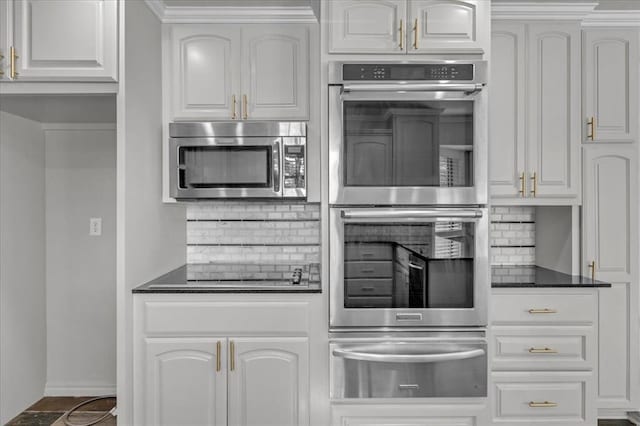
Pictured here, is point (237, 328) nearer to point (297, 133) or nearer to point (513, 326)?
point (297, 133)

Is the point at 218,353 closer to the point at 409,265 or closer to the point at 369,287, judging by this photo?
the point at 369,287

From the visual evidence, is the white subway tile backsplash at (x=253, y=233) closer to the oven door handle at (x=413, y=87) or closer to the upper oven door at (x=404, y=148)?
the upper oven door at (x=404, y=148)

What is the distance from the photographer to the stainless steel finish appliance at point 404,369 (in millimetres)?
2064

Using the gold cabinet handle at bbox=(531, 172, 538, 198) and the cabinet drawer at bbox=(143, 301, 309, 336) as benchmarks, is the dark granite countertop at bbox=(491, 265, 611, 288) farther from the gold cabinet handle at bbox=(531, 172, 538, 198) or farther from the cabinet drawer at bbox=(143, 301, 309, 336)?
the cabinet drawer at bbox=(143, 301, 309, 336)

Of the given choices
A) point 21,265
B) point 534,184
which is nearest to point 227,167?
point 21,265

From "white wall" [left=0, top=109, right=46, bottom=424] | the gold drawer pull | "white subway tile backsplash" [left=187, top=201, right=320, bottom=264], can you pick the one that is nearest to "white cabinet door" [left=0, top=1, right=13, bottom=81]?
"white wall" [left=0, top=109, right=46, bottom=424]

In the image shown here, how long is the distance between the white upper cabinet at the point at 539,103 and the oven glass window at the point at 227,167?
4.37 ft

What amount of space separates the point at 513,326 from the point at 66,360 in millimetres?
2623

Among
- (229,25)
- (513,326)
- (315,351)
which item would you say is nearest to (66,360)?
(315,351)

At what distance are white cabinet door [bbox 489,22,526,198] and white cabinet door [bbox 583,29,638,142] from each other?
0.40 meters

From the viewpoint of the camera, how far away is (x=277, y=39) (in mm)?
2502

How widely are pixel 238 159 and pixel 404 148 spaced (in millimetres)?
906

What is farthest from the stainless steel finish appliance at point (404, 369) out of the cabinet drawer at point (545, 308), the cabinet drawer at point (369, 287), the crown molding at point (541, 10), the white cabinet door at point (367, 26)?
the crown molding at point (541, 10)

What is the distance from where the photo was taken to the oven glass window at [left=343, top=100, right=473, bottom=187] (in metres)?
2.08
